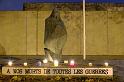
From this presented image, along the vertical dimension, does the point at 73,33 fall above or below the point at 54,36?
above

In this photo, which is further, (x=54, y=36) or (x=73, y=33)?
(x=73, y=33)

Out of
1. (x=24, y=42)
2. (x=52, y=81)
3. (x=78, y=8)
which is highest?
(x=78, y=8)

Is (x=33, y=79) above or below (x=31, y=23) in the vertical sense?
below

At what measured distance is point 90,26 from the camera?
18969mm

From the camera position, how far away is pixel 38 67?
1052cm

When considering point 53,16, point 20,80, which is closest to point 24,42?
point 53,16

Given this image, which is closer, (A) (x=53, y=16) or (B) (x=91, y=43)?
(A) (x=53, y=16)

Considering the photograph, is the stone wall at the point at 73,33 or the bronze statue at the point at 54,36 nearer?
the bronze statue at the point at 54,36

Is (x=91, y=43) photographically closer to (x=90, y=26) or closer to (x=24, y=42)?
(x=90, y=26)

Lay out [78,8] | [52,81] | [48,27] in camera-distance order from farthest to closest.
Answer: [78,8] < [48,27] < [52,81]

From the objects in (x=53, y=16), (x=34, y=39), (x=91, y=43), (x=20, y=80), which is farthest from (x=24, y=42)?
(x=20, y=80)

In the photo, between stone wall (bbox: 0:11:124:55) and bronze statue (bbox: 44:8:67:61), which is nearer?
bronze statue (bbox: 44:8:67:61)

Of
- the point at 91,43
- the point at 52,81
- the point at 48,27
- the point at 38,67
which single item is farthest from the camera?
the point at 91,43

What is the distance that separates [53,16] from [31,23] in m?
7.82
